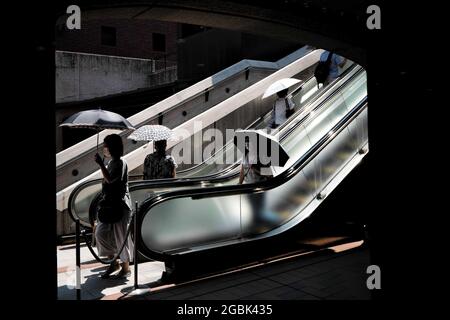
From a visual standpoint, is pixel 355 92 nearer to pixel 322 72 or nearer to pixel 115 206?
pixel 322 72

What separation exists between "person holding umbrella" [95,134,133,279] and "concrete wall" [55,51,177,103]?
12.3 meters

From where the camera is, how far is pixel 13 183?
2510 millimetres

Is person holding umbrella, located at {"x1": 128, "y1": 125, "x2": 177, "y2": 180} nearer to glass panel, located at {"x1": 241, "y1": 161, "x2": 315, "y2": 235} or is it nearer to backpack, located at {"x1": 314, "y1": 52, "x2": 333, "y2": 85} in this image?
glass panel, located at {"x1": 241, "y1": 161, "x2": 315, "y2": 235}

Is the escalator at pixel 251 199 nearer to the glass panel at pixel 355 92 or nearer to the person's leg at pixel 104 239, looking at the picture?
the person's leg at pixel 104 239

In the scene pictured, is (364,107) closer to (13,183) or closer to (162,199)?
(162,199)

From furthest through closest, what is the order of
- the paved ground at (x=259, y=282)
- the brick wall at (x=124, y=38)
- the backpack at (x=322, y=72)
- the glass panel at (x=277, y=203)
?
the brick wall at (x=124, y=38)
the backpack at (x=322, y=72)
the glass panel at (x=277, y=203)
the paved ground at (x=259, y=282)

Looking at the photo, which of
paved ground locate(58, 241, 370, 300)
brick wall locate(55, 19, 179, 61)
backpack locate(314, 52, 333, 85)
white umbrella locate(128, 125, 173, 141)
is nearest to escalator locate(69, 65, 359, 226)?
backpack locate(314, 52, 333, 85)

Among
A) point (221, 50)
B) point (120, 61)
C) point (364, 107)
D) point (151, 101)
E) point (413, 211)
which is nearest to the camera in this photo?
point (413, 211)

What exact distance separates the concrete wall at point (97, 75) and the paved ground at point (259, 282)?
40.1 ft

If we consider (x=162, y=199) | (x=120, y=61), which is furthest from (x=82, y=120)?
(x=120, y=61)

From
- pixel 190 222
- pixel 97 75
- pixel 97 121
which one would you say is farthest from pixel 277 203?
pixel 97 75

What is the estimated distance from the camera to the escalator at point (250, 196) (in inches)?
189

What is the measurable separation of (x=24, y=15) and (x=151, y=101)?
1117 centimetres

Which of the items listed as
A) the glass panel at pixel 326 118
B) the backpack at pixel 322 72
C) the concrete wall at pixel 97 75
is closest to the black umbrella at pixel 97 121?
the glass panel at pixel 326 118
